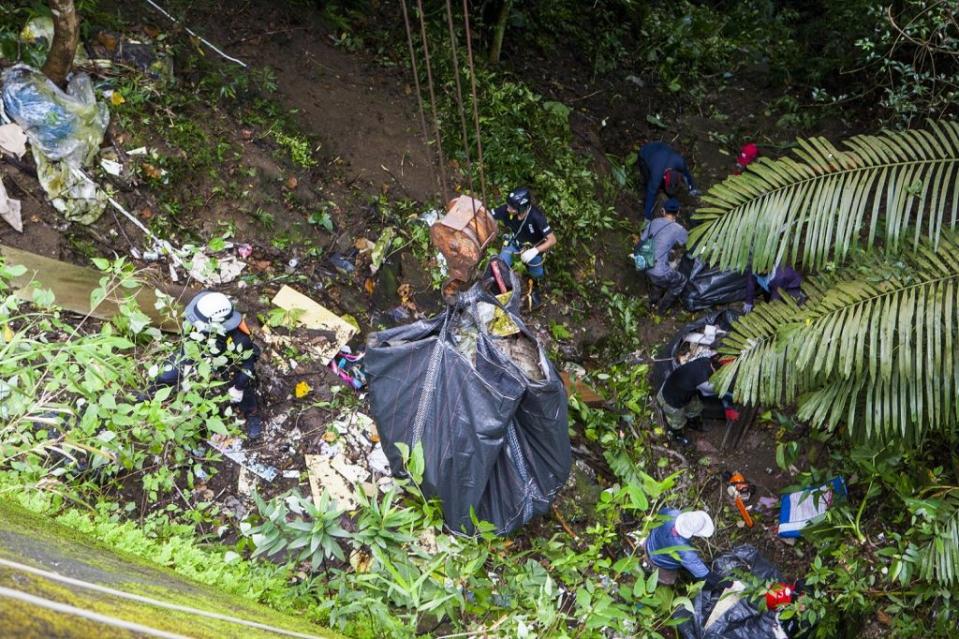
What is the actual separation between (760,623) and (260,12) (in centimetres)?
515

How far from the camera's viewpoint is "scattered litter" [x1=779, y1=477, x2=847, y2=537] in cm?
407

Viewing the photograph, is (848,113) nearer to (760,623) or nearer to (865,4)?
(865,4)

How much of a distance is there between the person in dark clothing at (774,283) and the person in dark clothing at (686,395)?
0.90 m

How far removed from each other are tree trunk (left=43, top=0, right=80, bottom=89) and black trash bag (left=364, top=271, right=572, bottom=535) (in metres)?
2.37

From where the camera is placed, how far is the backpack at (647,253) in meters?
5.31

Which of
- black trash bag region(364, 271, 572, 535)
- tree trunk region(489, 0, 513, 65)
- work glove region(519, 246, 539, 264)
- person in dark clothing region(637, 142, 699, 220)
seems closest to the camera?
black trash bag region(364, 271, 572, 535)

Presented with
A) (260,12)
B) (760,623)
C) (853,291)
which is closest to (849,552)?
(760,623)

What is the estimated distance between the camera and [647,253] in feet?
17.4

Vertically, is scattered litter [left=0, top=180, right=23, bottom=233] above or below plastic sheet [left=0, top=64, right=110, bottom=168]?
below

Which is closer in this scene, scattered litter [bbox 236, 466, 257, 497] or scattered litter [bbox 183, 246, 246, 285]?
scattered litter [bbox 236, 466, 257, 497]

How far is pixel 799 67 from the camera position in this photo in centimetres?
707

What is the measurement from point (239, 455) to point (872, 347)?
9.48 feet

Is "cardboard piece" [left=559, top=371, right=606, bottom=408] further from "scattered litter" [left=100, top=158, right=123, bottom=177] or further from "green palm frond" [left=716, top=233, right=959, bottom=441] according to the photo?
"scattered litter" [left=100, top=158, right=123, bottom=177]

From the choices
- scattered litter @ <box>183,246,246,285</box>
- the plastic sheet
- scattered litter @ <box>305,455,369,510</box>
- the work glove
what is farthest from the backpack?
the plastic sheet
